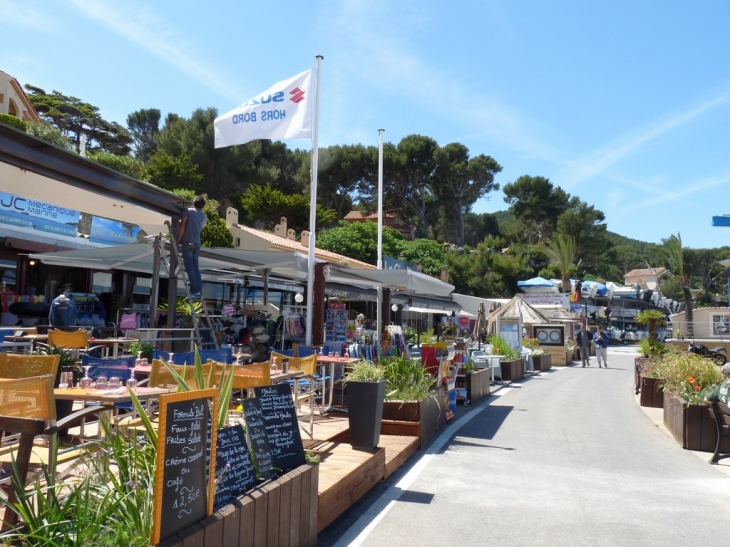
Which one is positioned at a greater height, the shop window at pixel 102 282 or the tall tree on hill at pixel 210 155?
the tall tree on hill at pixel 210 155

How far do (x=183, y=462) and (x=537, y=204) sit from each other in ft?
212

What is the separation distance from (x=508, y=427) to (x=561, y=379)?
32.4ft

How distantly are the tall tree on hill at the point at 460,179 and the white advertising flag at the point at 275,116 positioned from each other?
46.6 m

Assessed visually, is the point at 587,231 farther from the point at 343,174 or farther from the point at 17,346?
the point at 17,346

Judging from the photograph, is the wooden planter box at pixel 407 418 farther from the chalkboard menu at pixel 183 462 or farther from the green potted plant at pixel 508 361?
the green potted plant at pixel 508 361

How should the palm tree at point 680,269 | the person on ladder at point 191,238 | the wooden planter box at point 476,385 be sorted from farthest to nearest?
1. the palm tree at point 680,269
2. the wooden planter box at point 476,385
3. the person on ladder at point 191,238

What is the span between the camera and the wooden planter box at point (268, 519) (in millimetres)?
2910

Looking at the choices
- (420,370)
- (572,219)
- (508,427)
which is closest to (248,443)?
(420,370)

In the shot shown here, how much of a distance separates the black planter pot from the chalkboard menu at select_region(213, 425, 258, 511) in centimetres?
216

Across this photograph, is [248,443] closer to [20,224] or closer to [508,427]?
[508,427]

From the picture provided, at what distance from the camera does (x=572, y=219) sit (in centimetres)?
6169

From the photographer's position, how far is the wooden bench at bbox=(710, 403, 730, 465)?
7.42 meters

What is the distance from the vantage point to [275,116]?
10531 millimetres

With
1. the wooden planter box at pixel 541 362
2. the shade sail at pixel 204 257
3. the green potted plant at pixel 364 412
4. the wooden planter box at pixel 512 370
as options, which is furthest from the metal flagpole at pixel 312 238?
the wooden planter box at pixel 541 362
